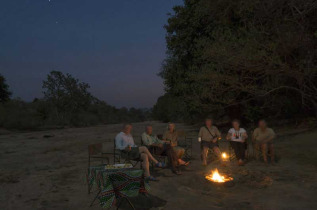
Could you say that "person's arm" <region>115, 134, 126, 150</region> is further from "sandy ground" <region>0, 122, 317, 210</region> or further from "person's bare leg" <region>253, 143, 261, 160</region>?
"person's bare leg" <region>253, 143, 261, 160</region>

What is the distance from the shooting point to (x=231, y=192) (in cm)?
550

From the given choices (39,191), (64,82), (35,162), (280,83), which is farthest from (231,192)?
(64,82)

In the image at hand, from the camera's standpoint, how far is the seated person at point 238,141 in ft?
26.5

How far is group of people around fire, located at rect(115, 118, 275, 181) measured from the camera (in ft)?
22.2

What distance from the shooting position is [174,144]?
26.0 ft

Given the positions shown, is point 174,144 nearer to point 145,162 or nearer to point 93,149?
point 145,162

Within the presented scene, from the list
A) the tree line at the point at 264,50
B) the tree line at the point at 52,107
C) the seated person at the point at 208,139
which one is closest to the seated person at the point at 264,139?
the seated person at the point at 208,139

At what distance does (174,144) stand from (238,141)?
6.12 ft

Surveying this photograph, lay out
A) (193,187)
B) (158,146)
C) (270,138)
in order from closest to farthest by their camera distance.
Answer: (193,187)
(158,146)
(270,138)

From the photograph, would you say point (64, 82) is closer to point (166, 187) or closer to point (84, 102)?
point (84, 102)

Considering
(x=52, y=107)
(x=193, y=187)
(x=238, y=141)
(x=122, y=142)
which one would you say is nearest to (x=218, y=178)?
(x=193, y=187)

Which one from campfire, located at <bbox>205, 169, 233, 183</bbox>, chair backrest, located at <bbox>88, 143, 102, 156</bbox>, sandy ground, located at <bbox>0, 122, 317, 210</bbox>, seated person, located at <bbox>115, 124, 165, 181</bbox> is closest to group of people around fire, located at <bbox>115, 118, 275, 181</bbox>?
seated person, located at <bbox>115, 124, 165, 181</bbox>

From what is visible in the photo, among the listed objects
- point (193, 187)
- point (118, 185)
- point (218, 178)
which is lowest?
point (193, 187)

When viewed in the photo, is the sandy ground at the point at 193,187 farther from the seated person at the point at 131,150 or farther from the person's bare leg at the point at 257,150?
the seated person at the point at 131,150
